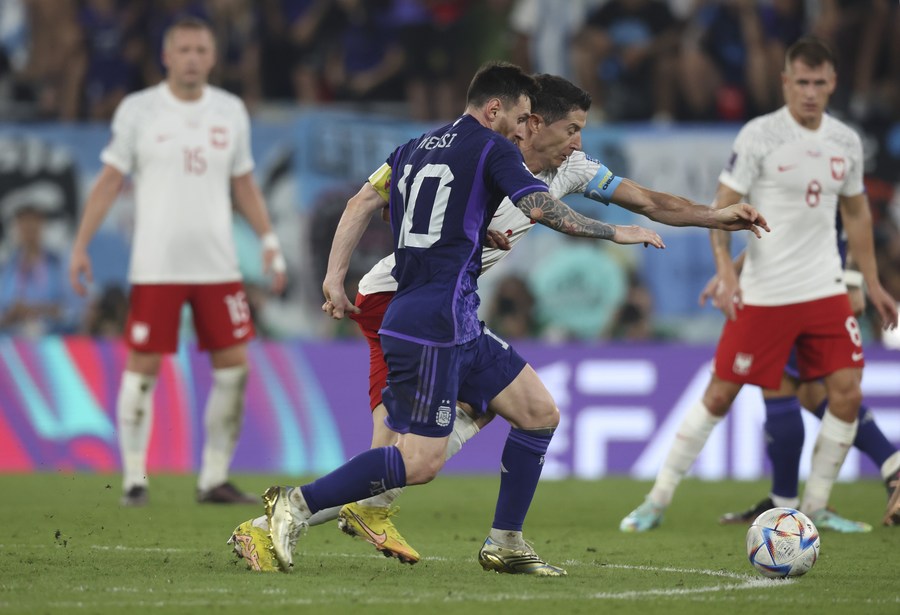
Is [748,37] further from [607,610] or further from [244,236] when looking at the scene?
[607,610]

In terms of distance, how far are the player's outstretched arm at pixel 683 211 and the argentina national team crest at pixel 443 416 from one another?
117 centimetres

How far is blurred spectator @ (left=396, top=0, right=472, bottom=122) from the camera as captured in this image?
15.0m

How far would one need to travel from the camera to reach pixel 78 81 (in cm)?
1480

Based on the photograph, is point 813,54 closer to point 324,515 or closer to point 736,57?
point 324,515

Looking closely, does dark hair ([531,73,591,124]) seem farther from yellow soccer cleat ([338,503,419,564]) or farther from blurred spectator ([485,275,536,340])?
Result: blurred spectator ([485,275,536,340])

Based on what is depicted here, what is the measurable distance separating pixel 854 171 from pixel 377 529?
3.76 meters

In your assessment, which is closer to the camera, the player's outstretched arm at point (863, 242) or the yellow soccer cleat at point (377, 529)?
the yellow soccer cleat at point (377, 529)

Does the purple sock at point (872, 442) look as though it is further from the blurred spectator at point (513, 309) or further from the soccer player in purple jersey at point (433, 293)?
the blurred spectator at point (513, 309)

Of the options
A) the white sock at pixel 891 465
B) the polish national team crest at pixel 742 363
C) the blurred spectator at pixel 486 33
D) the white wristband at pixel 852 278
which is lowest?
the white sock at pixel 891 465

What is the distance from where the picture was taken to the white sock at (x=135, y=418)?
31.0ft

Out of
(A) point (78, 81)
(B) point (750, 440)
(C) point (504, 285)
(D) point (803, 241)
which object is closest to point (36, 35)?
(A) point (78, 81)

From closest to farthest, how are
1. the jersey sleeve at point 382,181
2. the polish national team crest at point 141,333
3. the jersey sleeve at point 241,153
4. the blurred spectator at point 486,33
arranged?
the jersey sleeve at point 382,181 → the polish national team crest at point 141,333 → the jersey sleeve at point 241,153 → the blurred spectator at point 486,33

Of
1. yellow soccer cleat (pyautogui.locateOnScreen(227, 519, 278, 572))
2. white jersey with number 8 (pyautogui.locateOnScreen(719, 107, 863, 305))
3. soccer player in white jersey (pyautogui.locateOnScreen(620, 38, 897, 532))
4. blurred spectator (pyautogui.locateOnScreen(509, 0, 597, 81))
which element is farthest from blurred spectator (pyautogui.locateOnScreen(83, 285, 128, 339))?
yellow soccer cleat (pyautogui.locateOnScreen(227, 519, 278, 572))

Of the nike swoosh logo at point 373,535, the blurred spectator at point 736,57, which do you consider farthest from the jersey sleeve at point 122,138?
the blurred spectator at point 736,57
